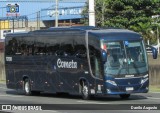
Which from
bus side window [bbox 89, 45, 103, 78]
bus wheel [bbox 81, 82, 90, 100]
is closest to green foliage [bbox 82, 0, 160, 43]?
bus wheel [bbox 81, 82, 90, 100]

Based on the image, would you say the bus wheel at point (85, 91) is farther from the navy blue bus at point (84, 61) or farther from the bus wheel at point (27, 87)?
the bus wheel at point (27, 87)

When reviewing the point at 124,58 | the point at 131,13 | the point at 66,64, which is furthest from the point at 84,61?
the point at 131,13

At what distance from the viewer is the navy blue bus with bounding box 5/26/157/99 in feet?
75.9

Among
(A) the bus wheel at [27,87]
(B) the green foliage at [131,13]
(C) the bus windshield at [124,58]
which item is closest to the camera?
(C) the bus windshield at [124,58]

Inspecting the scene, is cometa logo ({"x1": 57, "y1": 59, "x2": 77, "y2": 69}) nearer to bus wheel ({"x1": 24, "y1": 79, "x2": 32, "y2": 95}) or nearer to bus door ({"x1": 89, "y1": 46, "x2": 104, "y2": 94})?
bus door ({"x1": 89, "y1": 46, "x2": 104, "y2": 94})

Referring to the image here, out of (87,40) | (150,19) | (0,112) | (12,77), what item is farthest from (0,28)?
(0,112)

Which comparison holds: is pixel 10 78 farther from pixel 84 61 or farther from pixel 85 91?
pixel 84 61

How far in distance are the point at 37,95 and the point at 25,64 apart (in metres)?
1.72

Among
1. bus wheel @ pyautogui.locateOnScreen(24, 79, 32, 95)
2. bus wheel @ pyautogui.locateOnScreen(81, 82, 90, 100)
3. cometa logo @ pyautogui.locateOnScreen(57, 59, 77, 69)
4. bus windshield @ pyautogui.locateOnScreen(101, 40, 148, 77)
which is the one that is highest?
bus windshield @ pyautogui.locateOnScreen(101, 40, 148, 77)

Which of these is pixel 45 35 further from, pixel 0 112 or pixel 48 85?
pixel 0 112

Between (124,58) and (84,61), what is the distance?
1919 mm

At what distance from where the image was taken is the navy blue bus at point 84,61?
2312cm

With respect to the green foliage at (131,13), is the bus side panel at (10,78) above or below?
below

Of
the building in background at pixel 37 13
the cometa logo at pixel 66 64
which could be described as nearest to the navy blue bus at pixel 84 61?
the cometa logo at pixel 66 64
